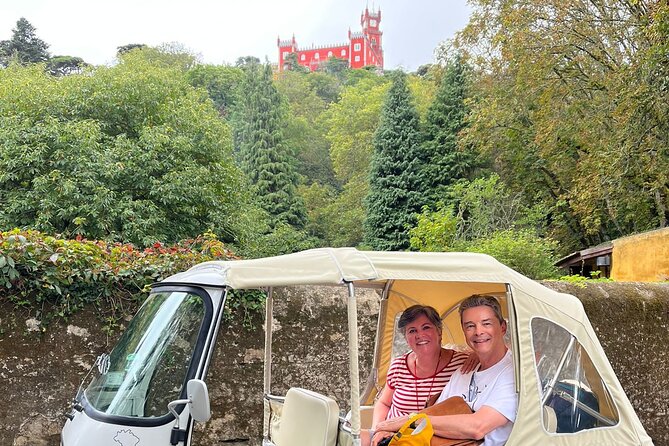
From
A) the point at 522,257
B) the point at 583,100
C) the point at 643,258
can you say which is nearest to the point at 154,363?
the point at 522,257

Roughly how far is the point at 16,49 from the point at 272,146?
26.1 m

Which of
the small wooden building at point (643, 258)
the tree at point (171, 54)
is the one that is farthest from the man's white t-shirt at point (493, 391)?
the tree at point (171, 54)

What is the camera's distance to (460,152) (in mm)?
39000

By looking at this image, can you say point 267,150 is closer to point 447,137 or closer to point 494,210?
point 447,137

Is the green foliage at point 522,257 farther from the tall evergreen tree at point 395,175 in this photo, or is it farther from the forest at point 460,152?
the tall evergreen tree at point 395,175

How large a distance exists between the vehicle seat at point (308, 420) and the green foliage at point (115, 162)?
1508 cm

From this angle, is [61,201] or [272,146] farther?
[272,146]

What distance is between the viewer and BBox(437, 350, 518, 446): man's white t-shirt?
13.9 ft

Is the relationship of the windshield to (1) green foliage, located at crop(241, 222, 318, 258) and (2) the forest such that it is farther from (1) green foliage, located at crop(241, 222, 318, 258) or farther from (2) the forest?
(1) green foliage, located at crop(241, 222, 318, 258)

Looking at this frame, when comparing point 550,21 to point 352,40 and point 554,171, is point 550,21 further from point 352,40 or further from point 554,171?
point 352,40

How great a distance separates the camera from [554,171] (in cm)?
3130

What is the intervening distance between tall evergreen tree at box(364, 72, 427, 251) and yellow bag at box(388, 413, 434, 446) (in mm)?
35204

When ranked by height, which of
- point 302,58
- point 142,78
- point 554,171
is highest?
point 302,58

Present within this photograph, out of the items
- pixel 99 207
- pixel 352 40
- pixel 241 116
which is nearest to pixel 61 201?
pixel 99 207
